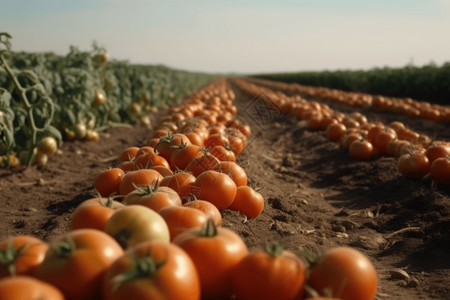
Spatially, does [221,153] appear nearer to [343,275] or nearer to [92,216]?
[92,216]

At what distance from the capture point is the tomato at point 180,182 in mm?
3639

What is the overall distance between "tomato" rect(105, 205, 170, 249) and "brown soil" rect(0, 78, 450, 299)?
4.23 ft

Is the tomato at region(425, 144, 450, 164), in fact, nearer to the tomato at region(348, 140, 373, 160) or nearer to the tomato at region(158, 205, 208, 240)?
the tomato at region(348, 140, 373, 160)

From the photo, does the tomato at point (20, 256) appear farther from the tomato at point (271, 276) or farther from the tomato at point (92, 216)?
the tomato at point (271, 276)

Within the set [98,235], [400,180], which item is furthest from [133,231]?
[400,180]

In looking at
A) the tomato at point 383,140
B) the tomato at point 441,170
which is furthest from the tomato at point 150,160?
the tomato at point 383,140

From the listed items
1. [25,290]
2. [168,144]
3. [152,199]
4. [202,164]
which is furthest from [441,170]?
[25,290]

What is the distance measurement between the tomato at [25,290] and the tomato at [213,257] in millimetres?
615

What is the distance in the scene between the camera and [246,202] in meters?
4.00

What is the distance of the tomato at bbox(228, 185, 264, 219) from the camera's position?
400 cm

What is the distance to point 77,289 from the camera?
1.88m

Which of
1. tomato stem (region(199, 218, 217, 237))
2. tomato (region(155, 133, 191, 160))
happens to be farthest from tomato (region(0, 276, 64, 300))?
tomato (region(155, 133, 191, 160))

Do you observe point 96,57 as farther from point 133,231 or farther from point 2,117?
point 133,231

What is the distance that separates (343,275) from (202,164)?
8.23ft
